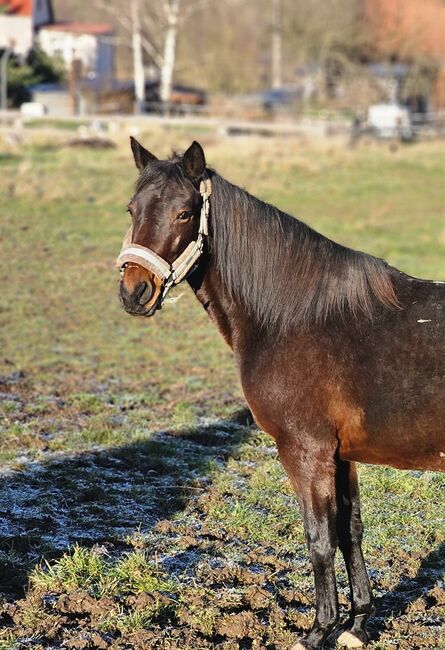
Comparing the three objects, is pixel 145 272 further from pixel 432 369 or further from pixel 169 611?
pixel 169 611

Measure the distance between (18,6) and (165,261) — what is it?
49.9 meters

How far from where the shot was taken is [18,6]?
162 feet

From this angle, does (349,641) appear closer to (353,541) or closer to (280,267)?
(353,541)

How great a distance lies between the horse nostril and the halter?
7 centimetres

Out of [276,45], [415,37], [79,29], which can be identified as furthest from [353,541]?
[276,45]

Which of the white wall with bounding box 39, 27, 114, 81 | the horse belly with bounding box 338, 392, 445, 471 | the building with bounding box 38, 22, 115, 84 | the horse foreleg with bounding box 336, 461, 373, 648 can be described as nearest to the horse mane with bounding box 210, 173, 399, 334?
the horse belly with bounding box 338, 392, 445, 471

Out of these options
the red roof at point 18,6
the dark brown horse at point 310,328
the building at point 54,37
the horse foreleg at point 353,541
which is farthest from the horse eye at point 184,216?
the red roof at point 18,6

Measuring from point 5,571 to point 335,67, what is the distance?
174 feet

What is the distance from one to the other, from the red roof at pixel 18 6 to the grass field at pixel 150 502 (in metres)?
39.7

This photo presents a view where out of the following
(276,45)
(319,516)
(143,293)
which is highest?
(276,45)

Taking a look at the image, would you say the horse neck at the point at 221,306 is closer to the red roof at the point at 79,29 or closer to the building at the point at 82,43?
the building at the point at 82,43

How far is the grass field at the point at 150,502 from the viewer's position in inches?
173

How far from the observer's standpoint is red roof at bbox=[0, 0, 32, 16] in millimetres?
48828

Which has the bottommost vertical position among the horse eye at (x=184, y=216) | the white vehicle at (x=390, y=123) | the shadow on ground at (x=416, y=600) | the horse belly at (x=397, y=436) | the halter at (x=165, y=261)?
the shadow on ground at (x=416, y=600)
